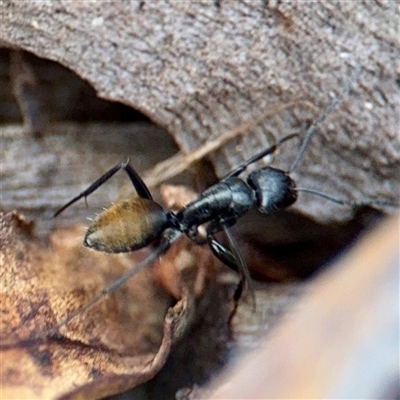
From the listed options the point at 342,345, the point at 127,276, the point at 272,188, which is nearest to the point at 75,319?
the point at 127,276

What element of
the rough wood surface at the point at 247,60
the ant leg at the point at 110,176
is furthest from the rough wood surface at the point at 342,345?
the ant leg at the point at 110,176

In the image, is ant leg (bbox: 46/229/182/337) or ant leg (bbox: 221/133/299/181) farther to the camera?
ant leg (bbox: 221/133/299/181)

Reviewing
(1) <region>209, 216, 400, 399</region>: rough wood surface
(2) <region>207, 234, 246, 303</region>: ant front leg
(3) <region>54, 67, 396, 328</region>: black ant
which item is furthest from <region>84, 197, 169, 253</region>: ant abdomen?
(1) <region>209, 216, 400, 399</region>: rough wood surface

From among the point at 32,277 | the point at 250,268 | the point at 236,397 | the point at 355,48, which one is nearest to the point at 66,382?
the point at 32,277

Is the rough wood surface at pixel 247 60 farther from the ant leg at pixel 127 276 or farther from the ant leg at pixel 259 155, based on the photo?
the ant leg at pixel 127 276

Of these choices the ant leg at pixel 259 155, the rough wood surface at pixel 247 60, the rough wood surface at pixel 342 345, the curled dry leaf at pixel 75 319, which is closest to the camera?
the rough wood surface at pixel 342 345

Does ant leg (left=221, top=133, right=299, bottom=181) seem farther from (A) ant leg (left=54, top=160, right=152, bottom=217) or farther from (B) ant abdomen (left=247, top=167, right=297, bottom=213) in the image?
(A) ant leg (left=54, top=160, right=152, bottom=217)

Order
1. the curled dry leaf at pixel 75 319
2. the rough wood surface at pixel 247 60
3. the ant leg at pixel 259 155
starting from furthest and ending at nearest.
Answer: the ant leg at pixel 259 155, the rough wood surface at pixel 247 60, the curled dry leaf at pixel 75 319

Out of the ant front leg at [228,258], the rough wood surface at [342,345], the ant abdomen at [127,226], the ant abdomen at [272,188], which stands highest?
→ the rough wood surface at [342,345]

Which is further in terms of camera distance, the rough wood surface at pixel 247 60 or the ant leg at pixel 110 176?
the ant leg at pixel 110 176
